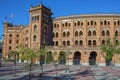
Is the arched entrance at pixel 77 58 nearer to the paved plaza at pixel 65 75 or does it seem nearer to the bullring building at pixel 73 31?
the bullring building at pixel 73 31

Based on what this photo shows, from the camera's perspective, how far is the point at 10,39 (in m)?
89.7

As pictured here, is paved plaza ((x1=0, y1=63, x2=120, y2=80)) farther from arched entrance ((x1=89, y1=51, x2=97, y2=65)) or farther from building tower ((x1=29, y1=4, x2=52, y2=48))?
building tower ((x1=29, y1=4, x2=52, y2=48))

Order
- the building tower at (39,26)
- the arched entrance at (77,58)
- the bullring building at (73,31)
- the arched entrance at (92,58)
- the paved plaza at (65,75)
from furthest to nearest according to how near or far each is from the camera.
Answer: the building tower at (39,26) → the bullring building at (73,31) → the arched entrance at (77,58) → the arched entrance at (92,58) → the paved plaza at (65,75)

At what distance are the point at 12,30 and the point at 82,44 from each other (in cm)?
3841

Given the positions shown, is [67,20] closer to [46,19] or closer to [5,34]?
[46,19]

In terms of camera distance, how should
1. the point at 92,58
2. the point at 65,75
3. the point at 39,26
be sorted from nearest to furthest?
the point at 65,75
the point at 39,26
the point at 92,58

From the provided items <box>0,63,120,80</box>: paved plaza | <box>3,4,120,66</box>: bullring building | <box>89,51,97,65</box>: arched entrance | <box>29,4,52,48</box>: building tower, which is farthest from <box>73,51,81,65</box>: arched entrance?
<box>0,63,120,80</box>: paved plaza

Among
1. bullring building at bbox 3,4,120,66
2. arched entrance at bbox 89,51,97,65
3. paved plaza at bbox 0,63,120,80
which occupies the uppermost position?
bullring building at bbox 3,4,120,66

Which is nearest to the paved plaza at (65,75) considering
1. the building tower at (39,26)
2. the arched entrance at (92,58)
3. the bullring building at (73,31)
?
the arched entrance at (92,58)

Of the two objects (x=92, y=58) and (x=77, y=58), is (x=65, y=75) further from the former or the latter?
(x=92, y=58)

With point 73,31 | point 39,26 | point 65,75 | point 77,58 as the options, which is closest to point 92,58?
point 77,58

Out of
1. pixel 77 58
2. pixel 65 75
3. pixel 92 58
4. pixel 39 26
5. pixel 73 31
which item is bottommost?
pixel 65 75

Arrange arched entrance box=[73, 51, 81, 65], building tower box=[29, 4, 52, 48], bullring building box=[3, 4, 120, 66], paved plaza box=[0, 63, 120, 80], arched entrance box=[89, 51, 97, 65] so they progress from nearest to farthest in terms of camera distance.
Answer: paved plaza box=[0, 63, 120, 80] < arched entrance box=[89, 51, 97, 65] < arched entrance box=[73, 51, 81, 65] < bullring building box=[3, 4, 120, 66] < building tower box=[29, 4, 52, 48]

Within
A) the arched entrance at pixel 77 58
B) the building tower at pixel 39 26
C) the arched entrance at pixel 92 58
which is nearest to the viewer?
the arched entrance at pixel 92 58
